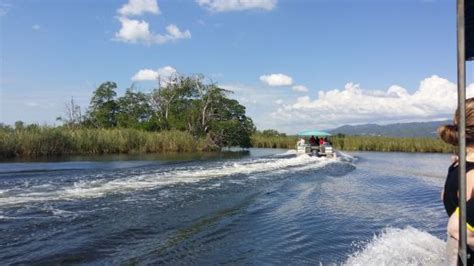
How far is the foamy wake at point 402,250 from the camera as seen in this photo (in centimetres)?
729

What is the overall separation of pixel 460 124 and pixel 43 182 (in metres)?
14.8

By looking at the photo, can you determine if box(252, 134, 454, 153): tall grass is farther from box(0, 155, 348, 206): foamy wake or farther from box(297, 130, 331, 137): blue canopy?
box(0, 155, 348, 206): foamy wake

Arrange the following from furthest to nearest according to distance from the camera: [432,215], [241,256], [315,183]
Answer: [315,183] → [432,215] → [241,256]

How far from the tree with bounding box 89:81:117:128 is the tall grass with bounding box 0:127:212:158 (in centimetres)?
2074

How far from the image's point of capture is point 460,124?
111 inches

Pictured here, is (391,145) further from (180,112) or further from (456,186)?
(456,186)

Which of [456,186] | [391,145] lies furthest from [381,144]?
[456,186]

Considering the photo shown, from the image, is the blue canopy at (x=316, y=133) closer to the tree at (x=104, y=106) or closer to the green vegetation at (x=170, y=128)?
the green vegetation at (x=170, y=128)

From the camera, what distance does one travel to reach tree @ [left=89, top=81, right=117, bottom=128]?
63281mm

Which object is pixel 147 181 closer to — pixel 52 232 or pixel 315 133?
pixel 52 232

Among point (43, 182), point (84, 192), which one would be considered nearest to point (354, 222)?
point (84, 192)

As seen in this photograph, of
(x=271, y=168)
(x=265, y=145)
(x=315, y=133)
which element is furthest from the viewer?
(x=265, y=145)

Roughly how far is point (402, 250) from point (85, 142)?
3002 cm

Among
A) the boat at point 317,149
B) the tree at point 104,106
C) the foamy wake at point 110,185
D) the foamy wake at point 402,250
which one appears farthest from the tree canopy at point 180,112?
the foamy wake at point 402,250
